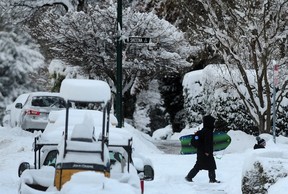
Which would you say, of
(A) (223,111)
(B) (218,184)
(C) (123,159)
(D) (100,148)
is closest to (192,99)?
(A) (223,111)

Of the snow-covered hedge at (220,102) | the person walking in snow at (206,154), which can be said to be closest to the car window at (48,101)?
the snow-covered hedge at (220,102)

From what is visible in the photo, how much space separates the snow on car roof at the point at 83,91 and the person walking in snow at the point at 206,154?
19.0 ft

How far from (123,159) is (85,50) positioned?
14.1 meters

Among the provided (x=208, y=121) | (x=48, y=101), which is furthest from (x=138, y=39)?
(x=48, y=101)

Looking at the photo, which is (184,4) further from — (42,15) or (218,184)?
(42,15)

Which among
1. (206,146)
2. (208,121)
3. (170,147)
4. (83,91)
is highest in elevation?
(83,91)

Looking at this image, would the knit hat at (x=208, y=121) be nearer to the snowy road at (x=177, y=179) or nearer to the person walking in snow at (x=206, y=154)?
the person walking in snow at (x=206, y=154)

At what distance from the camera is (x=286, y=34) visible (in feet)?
58.3

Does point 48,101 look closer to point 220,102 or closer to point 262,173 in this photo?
point 220,102

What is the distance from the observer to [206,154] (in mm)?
12422

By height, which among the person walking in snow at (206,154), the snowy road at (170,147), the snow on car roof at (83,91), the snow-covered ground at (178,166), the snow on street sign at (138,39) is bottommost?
the snowy road at (170,147)

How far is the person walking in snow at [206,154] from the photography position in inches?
487

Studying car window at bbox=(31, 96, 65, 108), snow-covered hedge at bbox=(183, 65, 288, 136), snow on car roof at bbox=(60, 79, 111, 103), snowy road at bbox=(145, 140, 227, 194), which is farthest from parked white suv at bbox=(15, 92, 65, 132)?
snow on car roof at bbox=(60, 79, 111, 103)

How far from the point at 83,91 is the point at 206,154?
240 inches
